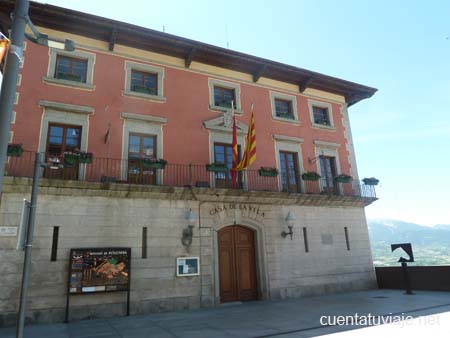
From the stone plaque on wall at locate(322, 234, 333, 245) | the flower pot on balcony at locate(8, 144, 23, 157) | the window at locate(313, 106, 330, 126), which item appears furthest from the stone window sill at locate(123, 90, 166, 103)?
the stone plaque on wall at locate(322, 234, 333, 245)

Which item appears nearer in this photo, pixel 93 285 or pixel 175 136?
A: pixel 93 285

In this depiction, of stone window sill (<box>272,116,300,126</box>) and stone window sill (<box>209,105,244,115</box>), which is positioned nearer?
stone window sill (<box>209,105,244,115</box>)

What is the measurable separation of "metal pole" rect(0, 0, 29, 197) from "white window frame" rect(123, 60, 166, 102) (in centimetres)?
854

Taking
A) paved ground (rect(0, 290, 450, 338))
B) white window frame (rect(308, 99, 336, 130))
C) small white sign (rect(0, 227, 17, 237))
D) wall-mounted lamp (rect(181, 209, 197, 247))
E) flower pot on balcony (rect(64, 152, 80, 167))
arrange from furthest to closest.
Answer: white window frame (rect(308, 99, 336, 130)) < wall-mounted lamp (rect(181, 209, 197, 247)) < flower pot on balcony (rect(64, 152, 80, 167)) < small white sign (rect(0, 227, 17, 237)) < paved ground (rect(0, 290, 450, 338))

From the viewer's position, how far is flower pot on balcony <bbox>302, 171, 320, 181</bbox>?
1471 centimetres

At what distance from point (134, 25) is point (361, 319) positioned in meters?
12.7

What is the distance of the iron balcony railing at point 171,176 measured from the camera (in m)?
10.7

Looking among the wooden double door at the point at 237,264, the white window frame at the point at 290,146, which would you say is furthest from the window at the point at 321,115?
the wooden double door at the point at 237,264

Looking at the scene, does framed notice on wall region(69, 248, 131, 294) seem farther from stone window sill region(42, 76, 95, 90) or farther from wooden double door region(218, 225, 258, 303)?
stone window sill region(42, 76, 95, 90)

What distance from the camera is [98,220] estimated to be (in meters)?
10.7

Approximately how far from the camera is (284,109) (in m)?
16.3

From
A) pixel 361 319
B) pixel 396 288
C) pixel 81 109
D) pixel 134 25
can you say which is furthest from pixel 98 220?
pixel 396 288

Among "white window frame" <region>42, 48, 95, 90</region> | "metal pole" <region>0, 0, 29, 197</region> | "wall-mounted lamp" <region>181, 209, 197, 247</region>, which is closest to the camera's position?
"metal pole" <region>0, 0, 29, 197</region>

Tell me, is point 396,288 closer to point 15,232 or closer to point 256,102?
point 256,102
